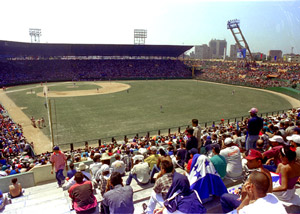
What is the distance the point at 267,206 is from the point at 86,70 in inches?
2944

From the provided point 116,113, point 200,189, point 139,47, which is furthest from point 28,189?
point 139,47

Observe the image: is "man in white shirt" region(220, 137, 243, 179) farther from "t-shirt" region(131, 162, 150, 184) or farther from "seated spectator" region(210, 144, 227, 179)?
"t-shirt" region(131, 162, 150, 184)

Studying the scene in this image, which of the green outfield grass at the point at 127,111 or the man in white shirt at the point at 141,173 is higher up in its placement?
the man in white shirt at the point at 141,173

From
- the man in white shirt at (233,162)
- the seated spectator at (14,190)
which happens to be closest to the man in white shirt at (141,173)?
the man in white shirt at (233,162)

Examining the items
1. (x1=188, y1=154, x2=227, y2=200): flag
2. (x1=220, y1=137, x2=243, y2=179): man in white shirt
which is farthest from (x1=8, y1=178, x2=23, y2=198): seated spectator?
(x1=220, y1=137, x2=243, y2=179): man in white shirt

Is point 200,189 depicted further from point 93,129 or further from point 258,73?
point 258,73

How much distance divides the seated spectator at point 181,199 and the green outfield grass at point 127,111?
17.0m

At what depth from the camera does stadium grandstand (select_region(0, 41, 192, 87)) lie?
63.3 meters

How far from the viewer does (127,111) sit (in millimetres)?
30094

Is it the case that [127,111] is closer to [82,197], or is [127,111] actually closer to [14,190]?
[14,190]

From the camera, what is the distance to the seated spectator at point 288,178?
4.74 m

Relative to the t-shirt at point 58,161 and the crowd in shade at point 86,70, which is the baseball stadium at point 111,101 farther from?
the t-shirt at point 58,161

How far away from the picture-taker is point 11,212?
19.3ft

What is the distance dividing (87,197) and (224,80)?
61992 mm
